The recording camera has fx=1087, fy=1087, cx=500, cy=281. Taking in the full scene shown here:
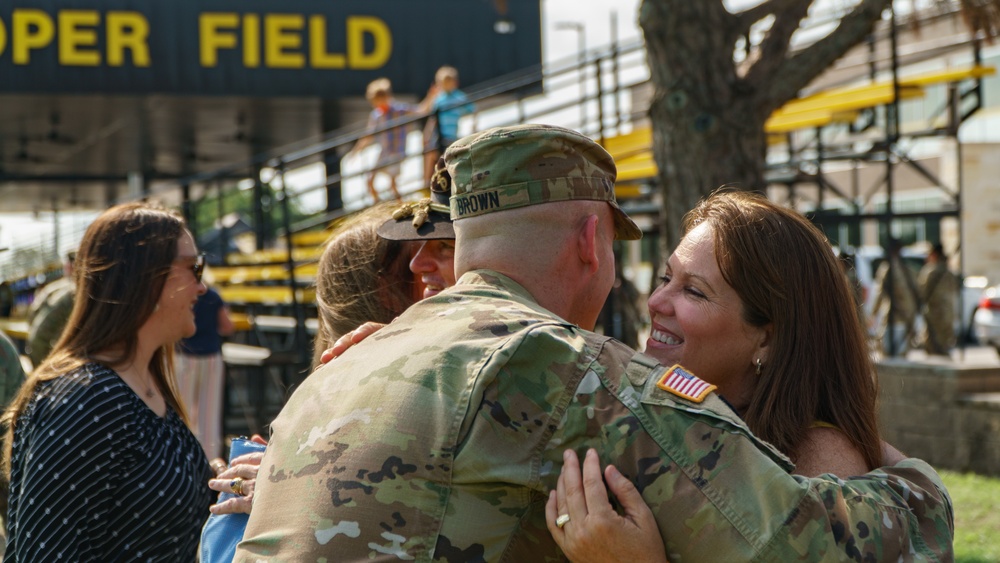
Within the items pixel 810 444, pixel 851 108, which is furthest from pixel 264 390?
pixel 810 444

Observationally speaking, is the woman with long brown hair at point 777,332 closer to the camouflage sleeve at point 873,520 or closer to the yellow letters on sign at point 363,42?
the camouflage sleeve at point 873,520

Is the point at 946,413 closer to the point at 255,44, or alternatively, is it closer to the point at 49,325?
the point at 49,325

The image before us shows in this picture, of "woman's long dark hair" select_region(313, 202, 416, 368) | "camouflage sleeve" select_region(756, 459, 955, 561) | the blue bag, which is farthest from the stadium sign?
"camouflage sleeve" select_region(756, 459, 955, 561)

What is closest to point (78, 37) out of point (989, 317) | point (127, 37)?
point (127, 37)

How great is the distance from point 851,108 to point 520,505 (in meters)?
8.65

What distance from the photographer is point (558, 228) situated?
2053mm

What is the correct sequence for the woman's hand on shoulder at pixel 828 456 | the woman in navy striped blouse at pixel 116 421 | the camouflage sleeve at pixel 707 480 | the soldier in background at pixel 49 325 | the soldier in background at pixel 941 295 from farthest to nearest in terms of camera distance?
the soldier in background at pixel 941 295 → the soldier in background at pixel 49 325 → the woman in navy striped blouse at pixel 116 421 → the woman's hand on shoulder at pixel 828 456 → the camouflage sleeve at pixel 707 480

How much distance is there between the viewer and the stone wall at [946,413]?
7.97m

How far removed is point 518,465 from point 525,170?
1.90ft

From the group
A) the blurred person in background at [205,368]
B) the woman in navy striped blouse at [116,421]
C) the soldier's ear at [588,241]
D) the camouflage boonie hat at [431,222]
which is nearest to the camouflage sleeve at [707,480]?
the soldier's ear at [588,241]

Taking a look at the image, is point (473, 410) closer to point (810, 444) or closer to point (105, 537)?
point (810, 444)

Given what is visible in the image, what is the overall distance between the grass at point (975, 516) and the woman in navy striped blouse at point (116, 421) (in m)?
4.37

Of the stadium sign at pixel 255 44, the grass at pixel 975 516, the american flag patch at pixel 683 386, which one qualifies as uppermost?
the stadium sign at pixel 255 44

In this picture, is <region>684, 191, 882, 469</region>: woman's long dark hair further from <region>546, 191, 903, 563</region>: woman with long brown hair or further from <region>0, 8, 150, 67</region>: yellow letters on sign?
<region>0, 8, 150, 67</region>: yellow letters on sign
